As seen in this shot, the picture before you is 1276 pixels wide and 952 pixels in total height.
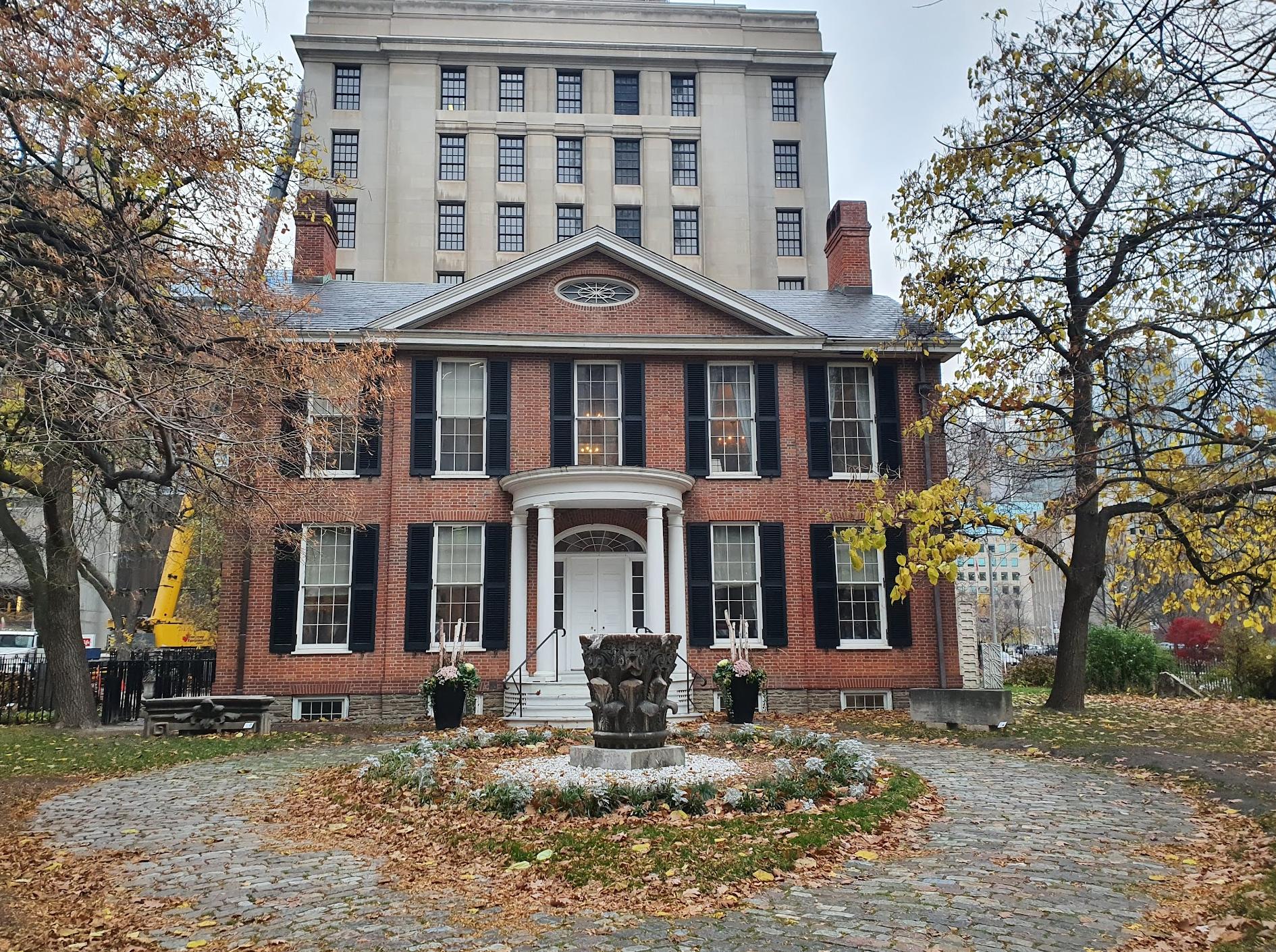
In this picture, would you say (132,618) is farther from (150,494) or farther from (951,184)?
(951,184)

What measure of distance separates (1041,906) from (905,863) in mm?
1170

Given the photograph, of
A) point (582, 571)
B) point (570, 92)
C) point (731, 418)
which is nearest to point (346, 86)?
point (570, 92)

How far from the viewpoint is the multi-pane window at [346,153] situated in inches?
1590

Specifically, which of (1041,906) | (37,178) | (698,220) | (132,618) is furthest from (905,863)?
(698,220)

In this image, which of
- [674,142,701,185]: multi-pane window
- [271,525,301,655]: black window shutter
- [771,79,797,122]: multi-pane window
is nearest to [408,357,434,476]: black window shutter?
[271,525,301,655]: black window shutter

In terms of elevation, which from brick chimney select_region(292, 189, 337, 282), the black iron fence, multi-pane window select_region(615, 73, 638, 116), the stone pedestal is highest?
multi-pane window select_region(615, 73, 638, 116)

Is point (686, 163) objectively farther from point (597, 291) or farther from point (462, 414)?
point (462, 414)

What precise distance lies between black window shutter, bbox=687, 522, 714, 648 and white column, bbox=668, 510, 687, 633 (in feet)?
0.67

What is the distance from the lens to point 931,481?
19.8 m

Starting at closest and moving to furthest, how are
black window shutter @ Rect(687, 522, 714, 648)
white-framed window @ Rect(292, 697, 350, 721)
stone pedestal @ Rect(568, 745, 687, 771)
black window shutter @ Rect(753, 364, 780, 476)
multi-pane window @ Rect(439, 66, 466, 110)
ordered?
stone pedestal @ Rect(568, 745, 687, 771) < white-framed window @ Rect(292, 697, 350, 721) < black window shutter @ Rect(687, 522, 714, 648) < black window shutter @ Rect(753, 364, 780, 476) < multi-pane window @ Rect(439, 66, 466, 110)

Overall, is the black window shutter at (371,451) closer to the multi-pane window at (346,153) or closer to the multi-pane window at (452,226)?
the multi-pane window at (452,226)

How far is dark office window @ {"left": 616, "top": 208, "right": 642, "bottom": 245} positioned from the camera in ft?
131

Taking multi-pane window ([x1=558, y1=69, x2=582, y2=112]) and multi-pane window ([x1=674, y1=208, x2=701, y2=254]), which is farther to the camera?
multi-pane window ([x1=558, y1=69, x2=582, y2=112])

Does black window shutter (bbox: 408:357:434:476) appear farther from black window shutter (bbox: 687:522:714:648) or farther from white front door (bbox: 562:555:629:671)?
black window shutter (bbox: 687:522:714:648)
